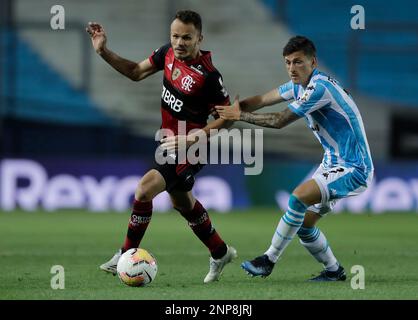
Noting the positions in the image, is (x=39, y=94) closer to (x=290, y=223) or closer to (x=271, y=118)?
(x=271, y=118)

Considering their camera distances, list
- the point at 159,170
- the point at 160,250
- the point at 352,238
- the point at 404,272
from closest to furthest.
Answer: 1. the point at 159,170
2. the point at 404,272
3. the point at 160,250
4. the point at 352,238

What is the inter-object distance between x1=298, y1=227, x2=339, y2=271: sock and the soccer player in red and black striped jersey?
0.60 metres

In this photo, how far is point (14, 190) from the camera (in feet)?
48.6

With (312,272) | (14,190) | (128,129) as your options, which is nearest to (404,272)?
(312,272)

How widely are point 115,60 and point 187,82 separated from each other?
617 mm

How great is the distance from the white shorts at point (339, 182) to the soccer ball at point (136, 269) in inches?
52.8

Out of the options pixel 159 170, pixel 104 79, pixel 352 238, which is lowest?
pixel 352 238

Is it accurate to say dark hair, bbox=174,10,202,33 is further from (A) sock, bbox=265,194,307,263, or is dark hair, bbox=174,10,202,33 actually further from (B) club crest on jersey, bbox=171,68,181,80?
(A) sock, bbox=265,194,307,263

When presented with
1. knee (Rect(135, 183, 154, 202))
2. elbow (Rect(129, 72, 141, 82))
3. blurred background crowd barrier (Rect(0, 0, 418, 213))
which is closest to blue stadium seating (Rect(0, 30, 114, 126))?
blurred background crowd barrier (Rect(0, 0, 418, 213))

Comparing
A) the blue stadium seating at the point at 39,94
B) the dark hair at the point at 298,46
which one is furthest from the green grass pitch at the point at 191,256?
the blue stadium seating at the point at 39,94

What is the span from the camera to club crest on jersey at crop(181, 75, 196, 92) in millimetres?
7566

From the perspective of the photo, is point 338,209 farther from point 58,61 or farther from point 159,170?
point 159,170

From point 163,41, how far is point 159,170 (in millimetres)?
10811

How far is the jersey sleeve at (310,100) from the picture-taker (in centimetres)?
716
